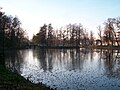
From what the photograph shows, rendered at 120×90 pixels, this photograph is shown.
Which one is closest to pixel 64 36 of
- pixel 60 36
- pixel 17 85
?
pixel 60 36

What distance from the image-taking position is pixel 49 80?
20375 mm

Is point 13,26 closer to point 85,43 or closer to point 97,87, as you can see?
point 85,43

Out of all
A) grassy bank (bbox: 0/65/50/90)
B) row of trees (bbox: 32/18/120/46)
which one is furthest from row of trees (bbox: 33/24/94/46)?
grassy bank (bbox: 0/65/50/90)

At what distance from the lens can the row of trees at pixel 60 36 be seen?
123438 mm

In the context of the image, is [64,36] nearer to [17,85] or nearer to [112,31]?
[112,31]

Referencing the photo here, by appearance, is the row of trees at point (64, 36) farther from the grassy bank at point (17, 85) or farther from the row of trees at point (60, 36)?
the grassy bank at point (17, 85)

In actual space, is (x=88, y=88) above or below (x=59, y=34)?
below

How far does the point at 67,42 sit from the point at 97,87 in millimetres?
110437

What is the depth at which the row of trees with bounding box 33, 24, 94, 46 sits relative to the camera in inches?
4860

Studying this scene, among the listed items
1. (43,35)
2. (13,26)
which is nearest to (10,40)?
(13,26)

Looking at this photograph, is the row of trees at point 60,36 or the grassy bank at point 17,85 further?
the row of trees at point 60,36

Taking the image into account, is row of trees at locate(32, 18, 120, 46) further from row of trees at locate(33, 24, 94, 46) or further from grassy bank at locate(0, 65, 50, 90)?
grassy bank at locate(0, 65, 50, 90)

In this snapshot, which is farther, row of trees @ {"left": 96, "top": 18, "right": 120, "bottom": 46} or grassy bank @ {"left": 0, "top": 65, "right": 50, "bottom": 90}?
row of trees @ {"left": 96, "top": 18, "right": 120, "bottom": 46}

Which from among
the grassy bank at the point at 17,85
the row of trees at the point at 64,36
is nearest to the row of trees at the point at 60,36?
the row of trees at the point at 64,36
